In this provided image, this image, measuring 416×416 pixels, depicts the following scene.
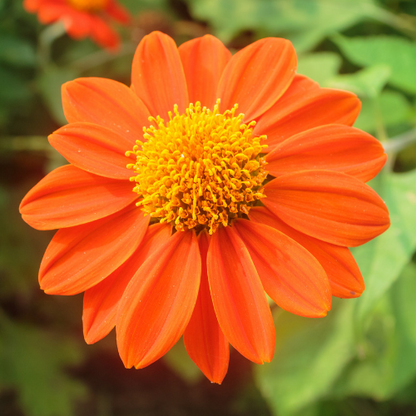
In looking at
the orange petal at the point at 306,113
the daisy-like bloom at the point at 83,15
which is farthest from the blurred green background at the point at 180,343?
the orange petal at the point at 306,113

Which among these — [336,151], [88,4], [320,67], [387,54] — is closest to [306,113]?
[336,151]

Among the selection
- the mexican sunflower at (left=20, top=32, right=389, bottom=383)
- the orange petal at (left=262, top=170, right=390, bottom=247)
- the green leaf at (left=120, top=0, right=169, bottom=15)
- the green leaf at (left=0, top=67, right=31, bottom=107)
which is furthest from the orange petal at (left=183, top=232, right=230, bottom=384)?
the green leaf at (left=120, top=0, right=169, bottom=15)

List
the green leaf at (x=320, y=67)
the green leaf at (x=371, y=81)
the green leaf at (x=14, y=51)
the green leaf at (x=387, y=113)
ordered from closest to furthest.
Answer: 1. the green leaf at (x=371, y=81)
2. the green leaf at (x=387, y=113)
3. the green leaf at (x=320, y=67)
4. the green leaf at (x=14, y=51)

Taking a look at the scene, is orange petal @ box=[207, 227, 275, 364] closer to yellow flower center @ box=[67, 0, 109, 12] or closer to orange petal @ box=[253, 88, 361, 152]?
orange petal @ box=[253, 88, 361, 152]

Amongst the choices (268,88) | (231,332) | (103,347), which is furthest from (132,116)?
(103,347)

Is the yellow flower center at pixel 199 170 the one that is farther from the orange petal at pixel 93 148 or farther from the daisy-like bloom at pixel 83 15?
the daisy-like bloom at pixel 83 15

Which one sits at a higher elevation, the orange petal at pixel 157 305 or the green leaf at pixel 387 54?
the green leaf at pixel 387 54

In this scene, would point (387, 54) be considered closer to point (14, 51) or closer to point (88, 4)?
point (88, 4)
